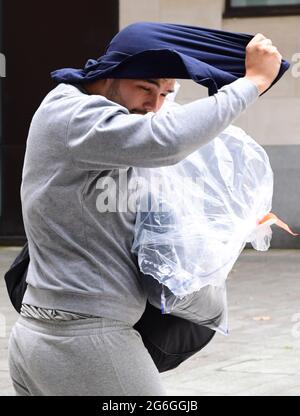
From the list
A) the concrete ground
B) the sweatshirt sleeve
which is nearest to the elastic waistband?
the sweatshirt sleeve

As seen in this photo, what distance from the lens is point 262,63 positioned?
2.66 m

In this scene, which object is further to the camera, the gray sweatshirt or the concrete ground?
the concrete ground

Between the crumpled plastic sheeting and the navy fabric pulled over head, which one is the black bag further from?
the navy fabric pulled over head

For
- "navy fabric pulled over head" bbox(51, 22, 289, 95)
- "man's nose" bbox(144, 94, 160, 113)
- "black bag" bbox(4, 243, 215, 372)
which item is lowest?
"black bag" bbox(4, 243, 215, 372)

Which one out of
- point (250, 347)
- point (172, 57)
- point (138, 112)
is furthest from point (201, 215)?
point (250, 347)

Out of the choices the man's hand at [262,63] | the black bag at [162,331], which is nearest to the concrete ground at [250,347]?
the black bag at [162,331]

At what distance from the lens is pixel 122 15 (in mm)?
13234

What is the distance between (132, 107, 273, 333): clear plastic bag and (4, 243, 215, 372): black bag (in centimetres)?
6

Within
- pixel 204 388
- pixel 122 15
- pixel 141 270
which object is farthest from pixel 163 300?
pixel 122 15

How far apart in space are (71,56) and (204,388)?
320 inches

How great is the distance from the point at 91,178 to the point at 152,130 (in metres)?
0.26

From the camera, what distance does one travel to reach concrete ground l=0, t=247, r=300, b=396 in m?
6.08

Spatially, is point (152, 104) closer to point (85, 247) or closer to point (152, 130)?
point (152, 130)

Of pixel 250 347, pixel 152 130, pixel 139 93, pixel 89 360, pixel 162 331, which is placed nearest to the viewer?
pixel 152 130
